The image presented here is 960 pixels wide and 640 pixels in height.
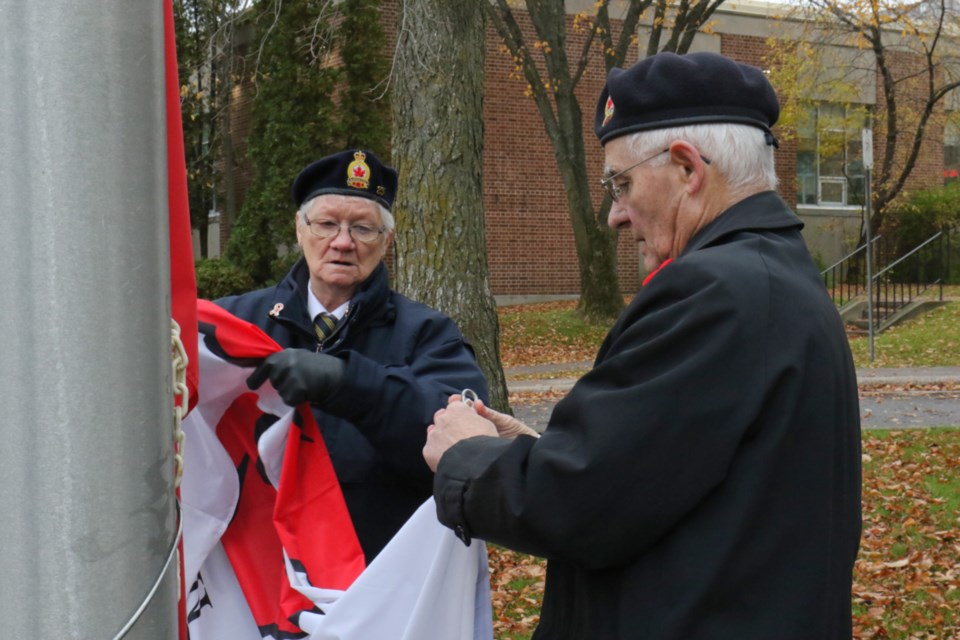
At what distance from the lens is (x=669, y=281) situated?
2.09 meters

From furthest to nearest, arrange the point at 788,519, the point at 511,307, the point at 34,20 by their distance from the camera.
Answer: the point at 511,307 < the point at 788,519 < the point at 34,20

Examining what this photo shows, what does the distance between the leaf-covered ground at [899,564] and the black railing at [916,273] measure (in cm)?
1446

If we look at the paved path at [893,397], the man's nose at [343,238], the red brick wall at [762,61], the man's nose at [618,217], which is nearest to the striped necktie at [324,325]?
the man's nose at [343,238]

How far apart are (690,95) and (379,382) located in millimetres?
1297

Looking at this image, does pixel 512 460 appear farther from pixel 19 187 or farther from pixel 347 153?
pixel 347 153

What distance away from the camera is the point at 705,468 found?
1.99 m

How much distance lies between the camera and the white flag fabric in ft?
10.7

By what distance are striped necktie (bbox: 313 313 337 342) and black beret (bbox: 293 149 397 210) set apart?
1.31ft

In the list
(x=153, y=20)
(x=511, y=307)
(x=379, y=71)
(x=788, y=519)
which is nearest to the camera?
(x=153, y=20)

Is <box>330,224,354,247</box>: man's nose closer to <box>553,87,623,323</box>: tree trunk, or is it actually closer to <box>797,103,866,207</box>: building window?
→ <box>553,87,623,323</box>: tree trunk

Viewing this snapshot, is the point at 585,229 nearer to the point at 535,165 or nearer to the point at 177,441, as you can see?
the point at 535,165

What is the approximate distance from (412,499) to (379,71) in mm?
20128

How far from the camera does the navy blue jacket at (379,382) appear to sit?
3.20m

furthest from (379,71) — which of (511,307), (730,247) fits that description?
(730,247)
